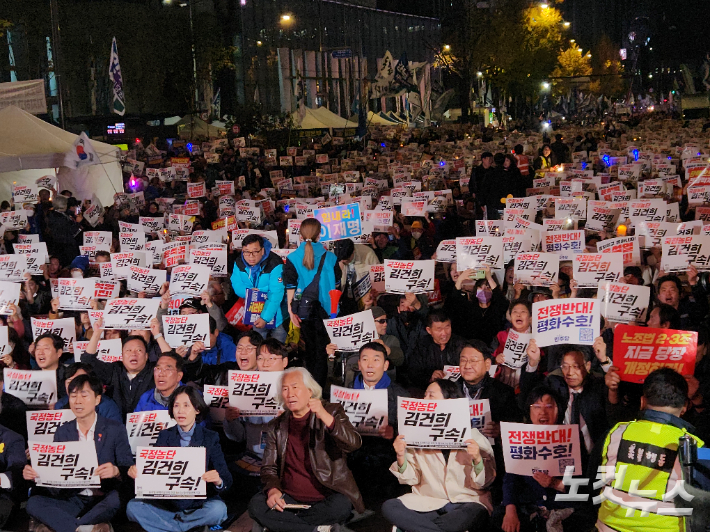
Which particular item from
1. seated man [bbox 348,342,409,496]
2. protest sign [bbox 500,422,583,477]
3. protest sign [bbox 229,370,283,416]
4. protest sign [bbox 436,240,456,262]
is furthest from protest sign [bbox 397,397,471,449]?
protest sign [bbox 436,240,456,262]

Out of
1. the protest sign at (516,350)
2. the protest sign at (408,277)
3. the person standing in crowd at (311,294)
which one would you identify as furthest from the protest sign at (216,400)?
the protest sign at (408,277)

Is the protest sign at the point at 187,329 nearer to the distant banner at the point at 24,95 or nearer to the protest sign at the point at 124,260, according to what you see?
the protest sign at the point at 124,260

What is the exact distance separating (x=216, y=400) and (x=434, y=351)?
6.22ft

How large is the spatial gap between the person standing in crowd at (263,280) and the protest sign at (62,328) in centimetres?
166

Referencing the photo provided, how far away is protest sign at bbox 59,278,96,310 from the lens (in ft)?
31.9

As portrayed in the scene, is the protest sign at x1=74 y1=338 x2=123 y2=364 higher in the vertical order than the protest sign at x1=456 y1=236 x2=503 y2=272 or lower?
lower

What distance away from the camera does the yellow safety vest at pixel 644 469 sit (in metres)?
4.16

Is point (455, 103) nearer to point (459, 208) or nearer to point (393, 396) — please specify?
point (459, 208)

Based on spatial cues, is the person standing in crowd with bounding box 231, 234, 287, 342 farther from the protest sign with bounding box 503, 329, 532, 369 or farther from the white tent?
the white tent

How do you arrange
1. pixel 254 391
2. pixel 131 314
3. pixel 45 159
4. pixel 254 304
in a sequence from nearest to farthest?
1. pixel 254 391
2. pixel 131 314
3. pixel 254 304
4. pixel 45 159

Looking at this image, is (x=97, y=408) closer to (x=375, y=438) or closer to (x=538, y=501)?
(x=375, y=438)

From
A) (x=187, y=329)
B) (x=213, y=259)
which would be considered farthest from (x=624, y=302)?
(x=213, y=259)

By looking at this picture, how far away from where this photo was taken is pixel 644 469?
420cm

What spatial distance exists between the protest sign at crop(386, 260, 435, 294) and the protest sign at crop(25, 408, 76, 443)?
3.72m
